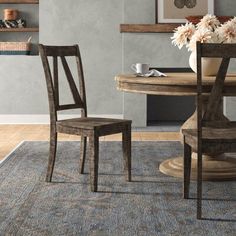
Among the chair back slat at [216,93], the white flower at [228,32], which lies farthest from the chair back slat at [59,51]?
the chair back slat at [216,93]

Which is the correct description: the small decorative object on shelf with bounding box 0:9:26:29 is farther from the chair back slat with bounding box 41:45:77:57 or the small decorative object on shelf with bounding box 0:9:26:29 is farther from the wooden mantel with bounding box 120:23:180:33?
the chair back slat with bounding box 41:45:77:57

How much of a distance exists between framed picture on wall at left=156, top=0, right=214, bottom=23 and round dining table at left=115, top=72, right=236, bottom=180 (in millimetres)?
2729

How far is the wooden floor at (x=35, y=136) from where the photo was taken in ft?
18.3

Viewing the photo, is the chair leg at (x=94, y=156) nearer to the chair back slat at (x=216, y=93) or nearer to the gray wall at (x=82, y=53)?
the chair back slat at (x=216, y=93)

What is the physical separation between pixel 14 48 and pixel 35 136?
5.06ft

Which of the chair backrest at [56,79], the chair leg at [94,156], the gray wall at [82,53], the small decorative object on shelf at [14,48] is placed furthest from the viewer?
the small decorative object on shelf at [14,48]

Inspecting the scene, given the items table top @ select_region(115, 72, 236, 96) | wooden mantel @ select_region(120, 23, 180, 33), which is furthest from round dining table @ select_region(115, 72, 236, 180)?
wooden mantel @ select_region(120, 23, 180, 33)

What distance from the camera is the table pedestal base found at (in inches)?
146

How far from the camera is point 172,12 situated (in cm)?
654

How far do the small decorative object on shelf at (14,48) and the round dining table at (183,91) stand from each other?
340 centimetres

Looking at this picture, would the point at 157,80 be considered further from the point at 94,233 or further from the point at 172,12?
the point at 172,12

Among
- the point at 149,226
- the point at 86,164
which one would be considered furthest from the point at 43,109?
the point at 149,226

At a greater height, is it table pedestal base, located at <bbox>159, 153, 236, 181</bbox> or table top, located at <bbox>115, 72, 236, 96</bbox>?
table top, located at <bbox>115, 72, 236, 96</bbox>

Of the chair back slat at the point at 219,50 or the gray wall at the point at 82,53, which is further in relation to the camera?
the gray wall at the point at 82,53
